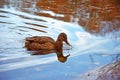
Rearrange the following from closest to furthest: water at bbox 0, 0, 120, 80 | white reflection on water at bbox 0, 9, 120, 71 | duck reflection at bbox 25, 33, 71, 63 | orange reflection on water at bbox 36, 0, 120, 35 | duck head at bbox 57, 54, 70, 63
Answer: water at bbox 0, 0, 120, 80 → white reflection on water at bbox 0, 9, 120, 71 → duck head at bbox 57, 54, 70, 63 → duck reflection at bbox 25, 33, 71, 63 → orange reflection on water at bbox 36, 0, 120, 35

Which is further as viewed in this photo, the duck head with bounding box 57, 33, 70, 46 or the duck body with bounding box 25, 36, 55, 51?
the duck head with bounding box 57, 33, 70, 46

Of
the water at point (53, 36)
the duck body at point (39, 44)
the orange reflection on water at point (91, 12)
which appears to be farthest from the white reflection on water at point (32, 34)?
the orange reflection on water at point (91, 12)

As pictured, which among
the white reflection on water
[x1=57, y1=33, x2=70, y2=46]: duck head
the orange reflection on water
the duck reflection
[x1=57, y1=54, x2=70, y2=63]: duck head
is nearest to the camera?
the white reflection on water

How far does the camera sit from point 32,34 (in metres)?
10.4

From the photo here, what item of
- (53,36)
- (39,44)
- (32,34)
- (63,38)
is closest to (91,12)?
(53,36)

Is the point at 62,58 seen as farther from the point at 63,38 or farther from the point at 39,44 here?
the point at 63,38

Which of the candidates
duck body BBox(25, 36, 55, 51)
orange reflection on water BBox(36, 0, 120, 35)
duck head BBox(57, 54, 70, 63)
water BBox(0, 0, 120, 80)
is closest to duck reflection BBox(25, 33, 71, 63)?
duck body BBox(25, 36, 55, 51)

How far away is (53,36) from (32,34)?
0.54 metres

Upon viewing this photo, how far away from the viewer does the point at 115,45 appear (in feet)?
31.3

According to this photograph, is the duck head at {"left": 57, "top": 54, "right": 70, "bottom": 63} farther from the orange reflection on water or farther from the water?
the orange reflection on water

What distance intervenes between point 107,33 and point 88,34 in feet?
1.69

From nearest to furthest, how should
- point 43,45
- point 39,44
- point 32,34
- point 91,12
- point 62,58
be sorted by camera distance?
1. point 62,58
2. point 39,44
3. point 43,45
4. point 32,34
5. point 91,12

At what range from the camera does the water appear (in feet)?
24.9

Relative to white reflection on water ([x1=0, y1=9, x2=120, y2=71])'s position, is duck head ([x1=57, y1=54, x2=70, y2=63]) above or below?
below
